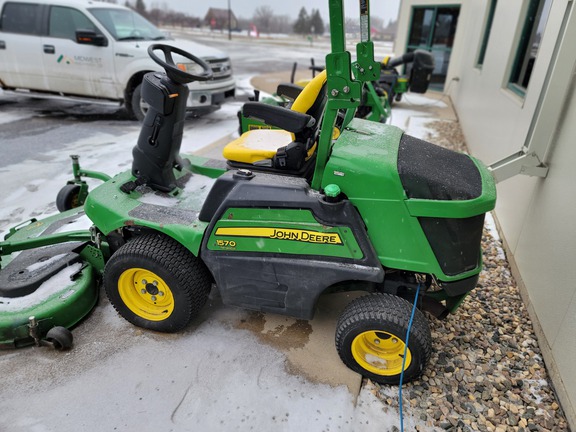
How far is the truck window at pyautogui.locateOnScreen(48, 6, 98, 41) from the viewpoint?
657 centimetres

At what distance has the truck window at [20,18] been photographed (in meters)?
6.73

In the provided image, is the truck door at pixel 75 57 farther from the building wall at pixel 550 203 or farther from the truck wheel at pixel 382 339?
the truck wheel at pixel 382 339

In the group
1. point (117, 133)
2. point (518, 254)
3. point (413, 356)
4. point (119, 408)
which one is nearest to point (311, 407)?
point (413, 356)

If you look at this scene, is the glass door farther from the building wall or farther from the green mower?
the building wall

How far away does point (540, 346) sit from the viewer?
101 inches

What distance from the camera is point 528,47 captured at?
4.71 m

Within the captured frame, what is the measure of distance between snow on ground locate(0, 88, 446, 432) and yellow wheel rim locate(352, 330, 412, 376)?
0.15 m

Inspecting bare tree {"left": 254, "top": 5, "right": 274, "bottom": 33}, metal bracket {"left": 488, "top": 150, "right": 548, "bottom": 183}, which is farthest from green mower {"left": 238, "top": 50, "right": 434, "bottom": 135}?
bare tree {"left": 254, "top": 5, "right": 274, "bottom": 33}

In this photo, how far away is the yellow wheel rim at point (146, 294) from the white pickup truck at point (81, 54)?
4545 millimetres

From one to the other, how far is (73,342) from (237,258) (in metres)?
1.10

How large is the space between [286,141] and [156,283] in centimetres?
127

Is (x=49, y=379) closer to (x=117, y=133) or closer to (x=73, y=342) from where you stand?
(x=73, y=342)

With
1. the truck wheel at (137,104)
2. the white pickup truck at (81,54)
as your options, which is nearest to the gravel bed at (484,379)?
the white pickup truck at (81,54)

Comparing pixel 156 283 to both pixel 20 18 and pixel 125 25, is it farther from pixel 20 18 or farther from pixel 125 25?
pixel 20 18
